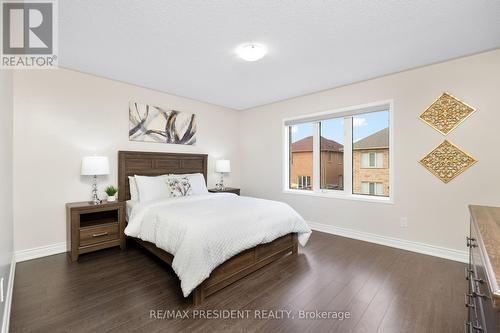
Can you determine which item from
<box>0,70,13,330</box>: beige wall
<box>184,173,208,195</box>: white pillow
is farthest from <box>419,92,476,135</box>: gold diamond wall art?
<box>0,70,13,330</box>: beige wall

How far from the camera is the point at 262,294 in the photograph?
6.82ft

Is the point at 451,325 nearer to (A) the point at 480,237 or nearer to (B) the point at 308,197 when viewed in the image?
Result: (A) the point at 480,237

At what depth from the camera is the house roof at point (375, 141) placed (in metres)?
3.44

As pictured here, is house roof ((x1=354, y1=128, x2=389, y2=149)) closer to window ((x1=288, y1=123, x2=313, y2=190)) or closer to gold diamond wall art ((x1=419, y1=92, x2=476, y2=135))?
gold diamond wall art ((x1=419, y1=92, x2=476, y2=135))

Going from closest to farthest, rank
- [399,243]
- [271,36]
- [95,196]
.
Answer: [271,36], [95,196], [399,243]

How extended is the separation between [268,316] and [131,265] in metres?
1.76

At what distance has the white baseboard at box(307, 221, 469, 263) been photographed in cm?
279

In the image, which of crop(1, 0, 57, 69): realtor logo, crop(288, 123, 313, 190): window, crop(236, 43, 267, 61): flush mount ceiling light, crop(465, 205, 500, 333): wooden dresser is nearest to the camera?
crop(465, 205, 500, 333): wooden dresser

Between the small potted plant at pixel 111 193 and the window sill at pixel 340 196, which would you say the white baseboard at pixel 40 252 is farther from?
the window sill at pixel 340 196

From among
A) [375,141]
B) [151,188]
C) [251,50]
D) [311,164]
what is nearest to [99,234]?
[151,188]

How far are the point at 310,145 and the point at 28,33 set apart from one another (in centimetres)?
401

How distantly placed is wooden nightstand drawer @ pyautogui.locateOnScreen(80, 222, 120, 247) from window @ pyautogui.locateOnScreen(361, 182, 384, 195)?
12.2 feet

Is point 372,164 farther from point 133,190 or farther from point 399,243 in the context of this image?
point 133,190

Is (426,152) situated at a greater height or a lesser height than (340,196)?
greater
